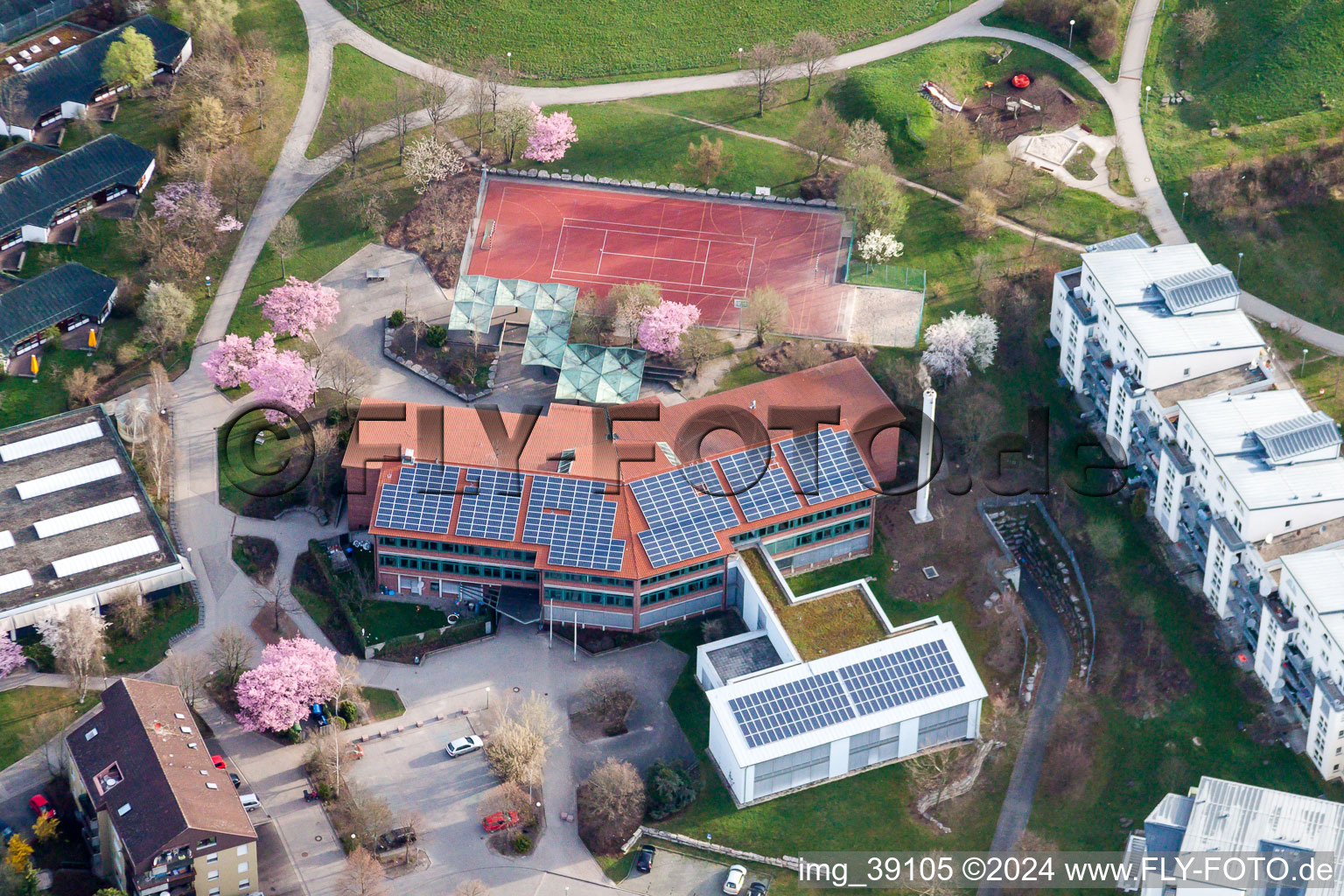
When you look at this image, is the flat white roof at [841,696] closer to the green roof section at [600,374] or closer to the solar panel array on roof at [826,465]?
the solar panel array on roof at [826,465]

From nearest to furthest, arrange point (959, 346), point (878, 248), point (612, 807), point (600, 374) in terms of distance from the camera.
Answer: point (612, 807) → point (959, 346) → point (600, 374) → point (878, 248)

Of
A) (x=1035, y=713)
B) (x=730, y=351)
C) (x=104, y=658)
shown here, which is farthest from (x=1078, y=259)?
(x=104, y=658)

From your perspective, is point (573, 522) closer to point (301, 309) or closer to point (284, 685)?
point (284, 685)

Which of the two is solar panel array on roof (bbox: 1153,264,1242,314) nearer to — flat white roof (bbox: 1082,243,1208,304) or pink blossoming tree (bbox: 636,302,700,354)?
flat white roof (bbox: 1082,243,1208,304)

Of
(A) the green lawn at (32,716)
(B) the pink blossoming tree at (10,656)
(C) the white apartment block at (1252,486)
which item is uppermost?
(C) the white apartment block at (1252,486)

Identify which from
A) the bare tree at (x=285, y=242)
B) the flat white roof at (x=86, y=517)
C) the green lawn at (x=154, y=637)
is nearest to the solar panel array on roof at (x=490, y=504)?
the green lawn at (x=154, y=637)

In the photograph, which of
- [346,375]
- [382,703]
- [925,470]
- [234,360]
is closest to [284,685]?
[382,703]

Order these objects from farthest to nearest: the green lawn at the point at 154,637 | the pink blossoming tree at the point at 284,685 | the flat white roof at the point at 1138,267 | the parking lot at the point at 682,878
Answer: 1. the flat white roof at the point at 1138,267
2. the green lawn at the point at 154,637
3. the pink blossoming tree at the point at 284,685
4. the parking lot at the point at 682,878
